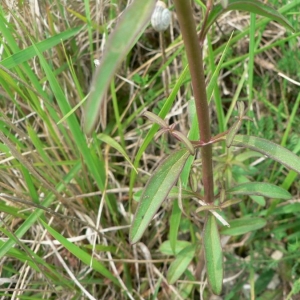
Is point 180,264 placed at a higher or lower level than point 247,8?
lower

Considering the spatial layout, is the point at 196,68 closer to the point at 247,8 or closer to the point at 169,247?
the point at 247,8

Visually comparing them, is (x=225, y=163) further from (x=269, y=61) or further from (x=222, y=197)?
(x=269, y=61)

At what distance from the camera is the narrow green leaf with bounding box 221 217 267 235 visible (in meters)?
1.21

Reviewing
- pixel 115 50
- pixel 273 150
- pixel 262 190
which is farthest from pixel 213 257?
pixel 115 50

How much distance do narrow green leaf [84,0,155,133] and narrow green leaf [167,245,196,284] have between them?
0.83 meters

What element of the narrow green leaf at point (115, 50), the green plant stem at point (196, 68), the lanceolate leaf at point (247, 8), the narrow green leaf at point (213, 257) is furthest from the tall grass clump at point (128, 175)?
the narrow green leaf at point (115, 50)

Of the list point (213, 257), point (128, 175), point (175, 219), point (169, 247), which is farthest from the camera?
point (128, 175)

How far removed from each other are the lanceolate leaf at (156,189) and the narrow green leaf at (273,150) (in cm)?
12

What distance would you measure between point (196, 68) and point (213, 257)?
466 millimetres

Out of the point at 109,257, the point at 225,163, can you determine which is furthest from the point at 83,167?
the point at 225,163

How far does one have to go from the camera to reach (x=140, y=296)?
1336mm

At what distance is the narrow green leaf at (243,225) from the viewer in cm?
121

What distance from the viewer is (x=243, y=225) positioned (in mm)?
1223

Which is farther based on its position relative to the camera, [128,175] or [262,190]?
[128,175]
